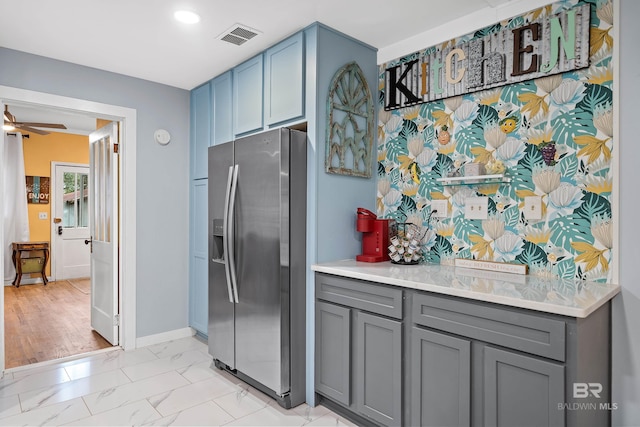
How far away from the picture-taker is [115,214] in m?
3.49

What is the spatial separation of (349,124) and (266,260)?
3.53ft

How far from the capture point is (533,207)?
6.84ft

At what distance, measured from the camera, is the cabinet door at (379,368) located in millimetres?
1986

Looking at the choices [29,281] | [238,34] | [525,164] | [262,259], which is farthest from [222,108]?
[29,281]

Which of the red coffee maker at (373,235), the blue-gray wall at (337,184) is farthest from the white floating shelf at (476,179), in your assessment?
the blue-gray wall at (337,184)

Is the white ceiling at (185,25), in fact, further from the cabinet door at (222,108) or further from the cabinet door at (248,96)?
the cabinet door at (222,108)

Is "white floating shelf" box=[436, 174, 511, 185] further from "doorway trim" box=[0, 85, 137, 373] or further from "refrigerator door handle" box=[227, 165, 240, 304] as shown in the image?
"doorway trim" box=[0, 85, 137, 373]

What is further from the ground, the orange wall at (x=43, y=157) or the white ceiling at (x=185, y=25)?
the white ceiling at (x=185, y=25)

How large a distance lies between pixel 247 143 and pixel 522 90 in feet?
5.53

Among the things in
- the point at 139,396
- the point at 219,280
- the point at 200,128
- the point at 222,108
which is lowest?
the point at 139,396

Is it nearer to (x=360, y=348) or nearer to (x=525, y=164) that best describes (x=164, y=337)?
(x=360, y=348)

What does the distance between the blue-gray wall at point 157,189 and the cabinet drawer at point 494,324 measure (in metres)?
2.60

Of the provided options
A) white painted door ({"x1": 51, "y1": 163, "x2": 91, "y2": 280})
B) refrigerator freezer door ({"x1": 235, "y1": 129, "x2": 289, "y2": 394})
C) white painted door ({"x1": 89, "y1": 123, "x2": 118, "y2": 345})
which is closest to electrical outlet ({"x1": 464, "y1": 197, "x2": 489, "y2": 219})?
refrigerator freezer door ({"x1": 235, "y1": 129, "x2": 289, "y2": 394})

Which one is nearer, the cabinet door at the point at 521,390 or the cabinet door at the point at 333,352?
the cabinet door at the point at 521,390
